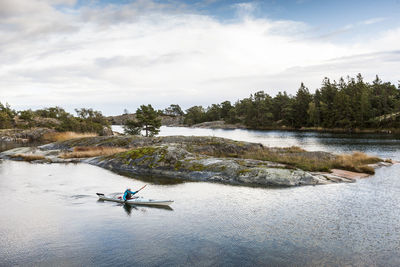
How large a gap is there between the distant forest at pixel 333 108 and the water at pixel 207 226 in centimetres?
9539

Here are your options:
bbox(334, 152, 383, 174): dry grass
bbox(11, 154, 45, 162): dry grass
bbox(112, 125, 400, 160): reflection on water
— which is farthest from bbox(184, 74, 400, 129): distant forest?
bbox(11, 154, 45, 162): dry grass

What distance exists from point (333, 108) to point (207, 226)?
124 metres

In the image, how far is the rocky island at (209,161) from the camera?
32.0 metres

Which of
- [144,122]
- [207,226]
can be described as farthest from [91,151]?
[207,226]

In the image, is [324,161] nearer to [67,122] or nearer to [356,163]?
[356,163]

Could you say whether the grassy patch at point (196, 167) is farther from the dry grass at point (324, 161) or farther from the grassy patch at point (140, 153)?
the dry grass at point (324, 161)

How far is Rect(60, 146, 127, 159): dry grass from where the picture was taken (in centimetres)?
4978

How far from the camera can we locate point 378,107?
11825 cm

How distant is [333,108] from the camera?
5084 inches

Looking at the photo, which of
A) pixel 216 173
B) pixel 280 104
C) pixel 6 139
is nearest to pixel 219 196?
pixel 216 173

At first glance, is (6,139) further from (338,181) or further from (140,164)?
(338,181)

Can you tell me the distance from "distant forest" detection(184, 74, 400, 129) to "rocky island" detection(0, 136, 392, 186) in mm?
79382

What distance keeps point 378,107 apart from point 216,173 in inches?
4265

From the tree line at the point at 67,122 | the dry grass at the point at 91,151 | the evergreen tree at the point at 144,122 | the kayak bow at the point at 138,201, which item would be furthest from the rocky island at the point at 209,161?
the tree line at the point at 67,122
